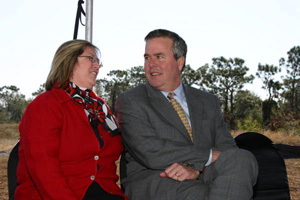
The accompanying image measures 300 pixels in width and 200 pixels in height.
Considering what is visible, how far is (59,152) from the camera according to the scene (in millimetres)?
1871

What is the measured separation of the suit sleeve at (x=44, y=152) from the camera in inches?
68.2

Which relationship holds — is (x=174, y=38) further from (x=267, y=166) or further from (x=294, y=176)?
(x=294, y=176)

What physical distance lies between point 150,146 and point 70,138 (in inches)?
19.9

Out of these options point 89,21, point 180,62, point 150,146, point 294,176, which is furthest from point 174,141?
point 294,176

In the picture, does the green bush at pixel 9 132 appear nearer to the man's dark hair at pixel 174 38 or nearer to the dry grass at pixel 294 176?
the dry grass at pixel 294 176

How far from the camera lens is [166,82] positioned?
2.46 m

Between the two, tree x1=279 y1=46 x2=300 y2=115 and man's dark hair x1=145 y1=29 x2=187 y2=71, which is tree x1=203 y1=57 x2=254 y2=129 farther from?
man's dark hair x1=145 y1=29 x2=187 y2=71

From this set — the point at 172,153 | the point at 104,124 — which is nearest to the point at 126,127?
the point at 104,124

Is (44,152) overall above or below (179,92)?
below

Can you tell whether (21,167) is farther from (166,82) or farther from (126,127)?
(166,82)

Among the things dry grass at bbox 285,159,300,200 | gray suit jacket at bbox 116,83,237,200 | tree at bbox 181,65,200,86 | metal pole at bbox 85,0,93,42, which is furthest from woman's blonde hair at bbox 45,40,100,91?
tree at bbox 181,65,200,86

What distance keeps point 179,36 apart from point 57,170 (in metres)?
1.40

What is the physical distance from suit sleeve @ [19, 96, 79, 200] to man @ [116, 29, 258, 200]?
539mm

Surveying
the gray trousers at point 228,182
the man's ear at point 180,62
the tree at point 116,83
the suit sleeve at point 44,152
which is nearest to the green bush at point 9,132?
the tree at point 116,83
